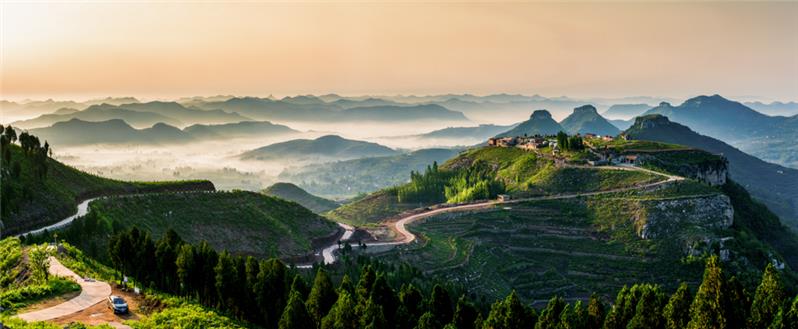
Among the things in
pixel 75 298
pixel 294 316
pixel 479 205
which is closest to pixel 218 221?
pixel 75 298

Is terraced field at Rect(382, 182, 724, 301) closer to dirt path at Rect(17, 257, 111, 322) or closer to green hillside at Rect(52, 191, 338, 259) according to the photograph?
green hillside at Rect(52, 191, 338, 259)

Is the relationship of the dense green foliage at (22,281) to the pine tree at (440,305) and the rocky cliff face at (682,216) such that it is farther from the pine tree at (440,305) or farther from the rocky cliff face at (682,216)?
the rocky cliff face at (682,216)

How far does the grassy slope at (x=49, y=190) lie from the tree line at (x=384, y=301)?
78.5ft

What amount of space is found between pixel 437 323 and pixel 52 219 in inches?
2206

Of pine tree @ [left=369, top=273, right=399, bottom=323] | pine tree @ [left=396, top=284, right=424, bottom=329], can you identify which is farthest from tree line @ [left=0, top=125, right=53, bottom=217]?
pine tree @ [left=396, top=284, right=424, bottom=329]

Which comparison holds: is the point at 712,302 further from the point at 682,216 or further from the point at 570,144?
the point at 570,144

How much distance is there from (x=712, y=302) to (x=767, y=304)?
4.93 m

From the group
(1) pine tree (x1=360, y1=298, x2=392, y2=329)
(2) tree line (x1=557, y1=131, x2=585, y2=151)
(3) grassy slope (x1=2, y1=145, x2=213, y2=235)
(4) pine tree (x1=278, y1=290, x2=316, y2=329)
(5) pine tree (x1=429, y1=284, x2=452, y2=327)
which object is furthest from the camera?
(2) tree line (x1=557, y1=131, x2=585, y2=151)

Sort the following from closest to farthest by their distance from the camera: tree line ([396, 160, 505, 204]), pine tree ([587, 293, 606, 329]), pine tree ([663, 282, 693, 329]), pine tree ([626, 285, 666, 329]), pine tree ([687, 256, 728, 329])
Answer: pine tree ([687, 256, 728, 329])
pine tree ([663, 282, 693, 329])
pine tree ([626, 285, 666, 329])
pine tree ([587, 293, 606, 329])
tree line ([396, 160, 505, 204])

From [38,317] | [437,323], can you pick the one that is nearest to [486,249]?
[437,323]

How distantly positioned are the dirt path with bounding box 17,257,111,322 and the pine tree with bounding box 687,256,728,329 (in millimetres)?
44246

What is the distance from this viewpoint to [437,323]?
51.0 meters

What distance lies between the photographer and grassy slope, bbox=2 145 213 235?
3095 inches

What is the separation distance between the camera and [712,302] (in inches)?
1934
